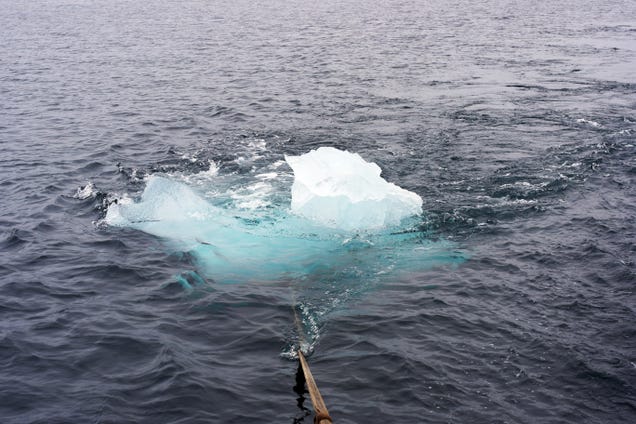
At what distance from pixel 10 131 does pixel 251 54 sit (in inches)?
753

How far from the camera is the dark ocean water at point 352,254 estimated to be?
974cm

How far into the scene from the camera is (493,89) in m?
28.6

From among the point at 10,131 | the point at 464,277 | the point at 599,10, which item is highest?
the point at 599,10

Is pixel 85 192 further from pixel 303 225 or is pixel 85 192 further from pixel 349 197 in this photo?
pixel 349 197

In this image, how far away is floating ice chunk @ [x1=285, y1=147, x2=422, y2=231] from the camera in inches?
611

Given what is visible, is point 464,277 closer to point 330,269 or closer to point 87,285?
point 330,269

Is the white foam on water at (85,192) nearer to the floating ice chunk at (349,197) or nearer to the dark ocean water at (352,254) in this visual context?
the dark ocean water at (352,254)

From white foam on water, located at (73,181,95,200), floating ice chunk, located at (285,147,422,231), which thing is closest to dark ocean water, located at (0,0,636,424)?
white foam on water, located at (73,181,95,200)

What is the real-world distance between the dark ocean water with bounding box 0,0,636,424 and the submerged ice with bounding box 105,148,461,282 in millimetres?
263

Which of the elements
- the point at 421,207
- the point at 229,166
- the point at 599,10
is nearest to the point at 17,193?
the point at 229,166

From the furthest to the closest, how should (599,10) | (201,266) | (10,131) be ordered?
(599,10) → (10,131) → (201,266)

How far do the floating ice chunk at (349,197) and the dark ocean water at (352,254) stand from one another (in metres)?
0.86

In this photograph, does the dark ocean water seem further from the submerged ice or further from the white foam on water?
the submerged ice

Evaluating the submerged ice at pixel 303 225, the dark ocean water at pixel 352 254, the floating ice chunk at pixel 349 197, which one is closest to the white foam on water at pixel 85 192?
the dark ocean water at pixel 352 254
